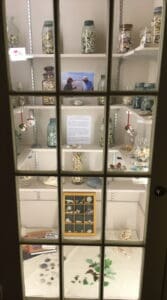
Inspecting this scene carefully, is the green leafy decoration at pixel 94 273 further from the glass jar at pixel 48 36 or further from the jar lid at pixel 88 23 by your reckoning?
the jar lid at pixel 88 23

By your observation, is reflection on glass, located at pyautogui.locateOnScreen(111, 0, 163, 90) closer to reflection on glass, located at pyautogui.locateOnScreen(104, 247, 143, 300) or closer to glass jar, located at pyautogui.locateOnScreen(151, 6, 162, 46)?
glass jar, located at pyautogui.locateOnScreen(151, 6, 162, 46)

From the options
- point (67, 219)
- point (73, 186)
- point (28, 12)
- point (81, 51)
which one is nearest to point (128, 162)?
point (73, 186)

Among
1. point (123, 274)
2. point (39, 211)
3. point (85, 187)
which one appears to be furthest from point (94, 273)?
point (39, 211)

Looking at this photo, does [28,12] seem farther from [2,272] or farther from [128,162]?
[2,272]

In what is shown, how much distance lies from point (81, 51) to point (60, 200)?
121cm

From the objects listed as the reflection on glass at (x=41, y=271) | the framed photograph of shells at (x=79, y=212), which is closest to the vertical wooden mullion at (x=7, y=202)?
the reflection on glass at (x=41, y=271)

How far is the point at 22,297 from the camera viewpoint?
3.98ft

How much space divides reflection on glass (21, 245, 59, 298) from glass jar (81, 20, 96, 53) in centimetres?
136

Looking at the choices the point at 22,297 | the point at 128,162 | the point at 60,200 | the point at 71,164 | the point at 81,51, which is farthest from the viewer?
the point at 71,164

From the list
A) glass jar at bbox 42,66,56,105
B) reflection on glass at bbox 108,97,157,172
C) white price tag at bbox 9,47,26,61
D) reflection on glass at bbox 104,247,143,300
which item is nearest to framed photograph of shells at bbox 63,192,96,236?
reflection on glass at bbox 104,247,143,300

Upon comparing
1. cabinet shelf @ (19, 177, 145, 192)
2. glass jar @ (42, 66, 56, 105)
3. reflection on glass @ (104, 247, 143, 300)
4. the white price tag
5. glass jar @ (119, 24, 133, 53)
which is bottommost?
reflection on glass @ (104, 247, 143, 300)

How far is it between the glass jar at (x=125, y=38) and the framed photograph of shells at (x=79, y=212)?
41.2 inches

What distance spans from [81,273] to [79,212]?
434 mm

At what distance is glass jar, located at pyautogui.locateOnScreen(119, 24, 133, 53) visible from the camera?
5.51 ft
